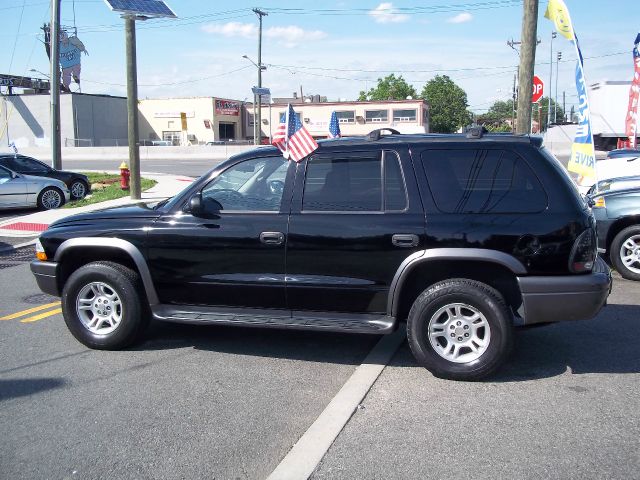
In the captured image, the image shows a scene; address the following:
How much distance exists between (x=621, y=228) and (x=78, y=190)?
14.6m

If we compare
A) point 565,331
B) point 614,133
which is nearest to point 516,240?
point 565,331

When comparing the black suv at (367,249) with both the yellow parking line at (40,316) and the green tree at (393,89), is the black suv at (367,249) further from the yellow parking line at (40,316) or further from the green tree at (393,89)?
the green tree at (393,89)

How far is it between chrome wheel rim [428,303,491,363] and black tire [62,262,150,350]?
255cm

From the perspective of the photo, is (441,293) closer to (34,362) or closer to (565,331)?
(565,331)

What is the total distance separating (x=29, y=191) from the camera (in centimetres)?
1573

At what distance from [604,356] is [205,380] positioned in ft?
11.0

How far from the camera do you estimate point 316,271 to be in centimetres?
500

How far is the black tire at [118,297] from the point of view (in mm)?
5414

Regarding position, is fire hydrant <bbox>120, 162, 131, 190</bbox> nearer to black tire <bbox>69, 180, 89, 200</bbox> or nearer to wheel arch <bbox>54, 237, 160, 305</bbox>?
black tire <bbox>69, 180, 89, 200</bbox>

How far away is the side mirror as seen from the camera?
5117 mm

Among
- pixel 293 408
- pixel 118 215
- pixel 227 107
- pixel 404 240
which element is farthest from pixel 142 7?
pixel 227 107

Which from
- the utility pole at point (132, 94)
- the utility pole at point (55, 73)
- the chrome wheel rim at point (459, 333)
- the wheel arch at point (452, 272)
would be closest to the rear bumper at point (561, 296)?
the wheel arch at point (452, 272)

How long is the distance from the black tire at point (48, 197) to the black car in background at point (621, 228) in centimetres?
1324

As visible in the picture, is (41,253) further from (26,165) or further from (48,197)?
(26,165)
